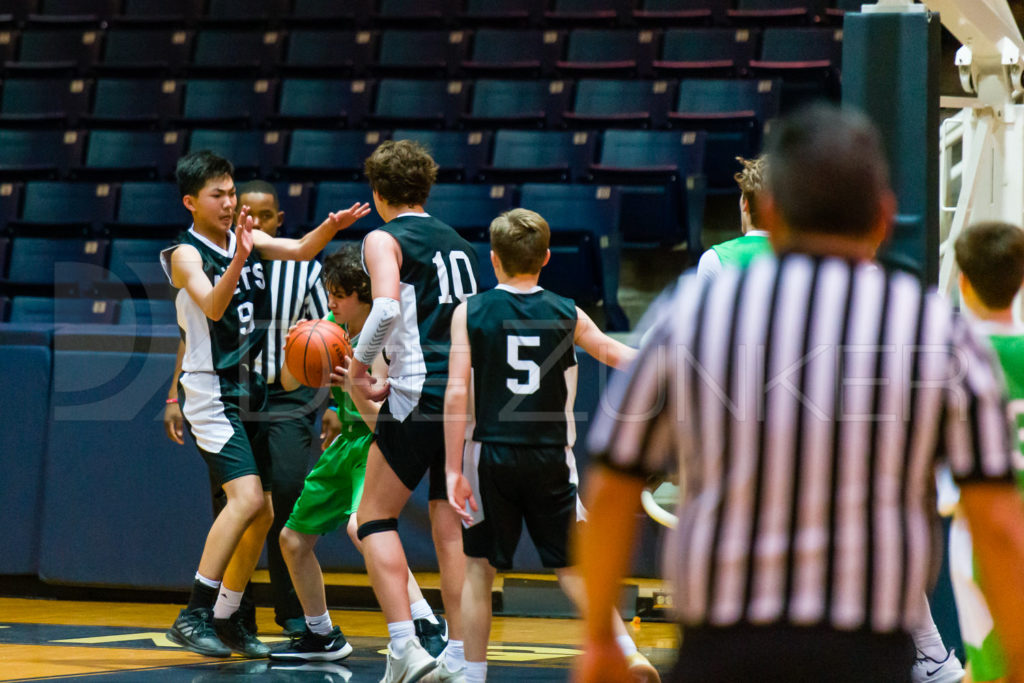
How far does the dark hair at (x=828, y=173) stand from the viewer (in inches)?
66.7

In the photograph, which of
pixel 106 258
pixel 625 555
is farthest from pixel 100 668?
pixel 106 258

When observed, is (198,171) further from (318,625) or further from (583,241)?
(583,241)

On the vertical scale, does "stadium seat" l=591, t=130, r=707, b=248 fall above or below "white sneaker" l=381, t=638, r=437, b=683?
above

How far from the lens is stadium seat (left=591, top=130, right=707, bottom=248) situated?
28.7 ft

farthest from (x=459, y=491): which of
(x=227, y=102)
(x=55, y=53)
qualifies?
(x=55, y=53)

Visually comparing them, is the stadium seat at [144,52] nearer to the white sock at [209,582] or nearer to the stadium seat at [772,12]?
the stadium seat at [772,12]

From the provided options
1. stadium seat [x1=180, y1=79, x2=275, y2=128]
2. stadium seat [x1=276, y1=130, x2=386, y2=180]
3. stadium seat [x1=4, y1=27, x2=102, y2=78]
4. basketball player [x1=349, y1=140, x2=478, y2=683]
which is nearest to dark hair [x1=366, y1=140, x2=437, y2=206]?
basketball player [x1=349, y1=140, x2=478, y2=683]

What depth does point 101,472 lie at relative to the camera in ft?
22.2

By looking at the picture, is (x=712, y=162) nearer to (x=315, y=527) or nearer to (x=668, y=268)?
(x=668, y=268)

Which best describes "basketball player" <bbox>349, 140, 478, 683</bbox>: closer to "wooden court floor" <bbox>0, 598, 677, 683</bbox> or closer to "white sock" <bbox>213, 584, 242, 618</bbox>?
"wooden court floor" <bbox>0, 598, 677, 683</bbox>

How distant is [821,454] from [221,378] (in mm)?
3835

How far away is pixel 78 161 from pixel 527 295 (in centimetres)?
729

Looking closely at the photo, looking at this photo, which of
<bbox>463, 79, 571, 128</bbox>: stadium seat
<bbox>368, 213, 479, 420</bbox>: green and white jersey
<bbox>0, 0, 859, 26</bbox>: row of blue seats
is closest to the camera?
<bbox>368, 213, 479, 420</bbox>: green and white jersey

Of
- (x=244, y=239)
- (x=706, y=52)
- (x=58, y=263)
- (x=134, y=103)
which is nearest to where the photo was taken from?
(x=244, y=239)
